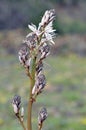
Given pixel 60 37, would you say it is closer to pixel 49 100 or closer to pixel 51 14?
pixel 49 100

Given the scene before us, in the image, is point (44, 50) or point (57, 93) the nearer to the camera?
point (44, 50)

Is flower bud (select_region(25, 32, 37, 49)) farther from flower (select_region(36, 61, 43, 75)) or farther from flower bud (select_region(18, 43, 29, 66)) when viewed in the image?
flower (select_region(36, 61, 43, 75))

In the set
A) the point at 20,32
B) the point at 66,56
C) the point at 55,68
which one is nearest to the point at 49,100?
the point at 55,68

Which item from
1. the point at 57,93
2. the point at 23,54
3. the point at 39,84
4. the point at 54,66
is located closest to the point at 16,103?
the point at 39,84

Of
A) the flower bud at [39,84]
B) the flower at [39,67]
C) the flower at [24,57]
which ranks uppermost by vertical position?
the flower at [24,57]

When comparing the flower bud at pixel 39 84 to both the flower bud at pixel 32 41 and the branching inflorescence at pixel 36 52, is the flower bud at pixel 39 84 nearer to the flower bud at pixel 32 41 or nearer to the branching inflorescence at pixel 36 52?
the branching inflorescence at pixel 36 52

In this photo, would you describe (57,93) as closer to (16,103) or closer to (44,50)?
(16,103)

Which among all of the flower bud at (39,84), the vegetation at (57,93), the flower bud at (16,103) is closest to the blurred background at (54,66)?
the vegetation at (57,93)

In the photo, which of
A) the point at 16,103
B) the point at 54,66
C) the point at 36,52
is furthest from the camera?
the point at 54,66
